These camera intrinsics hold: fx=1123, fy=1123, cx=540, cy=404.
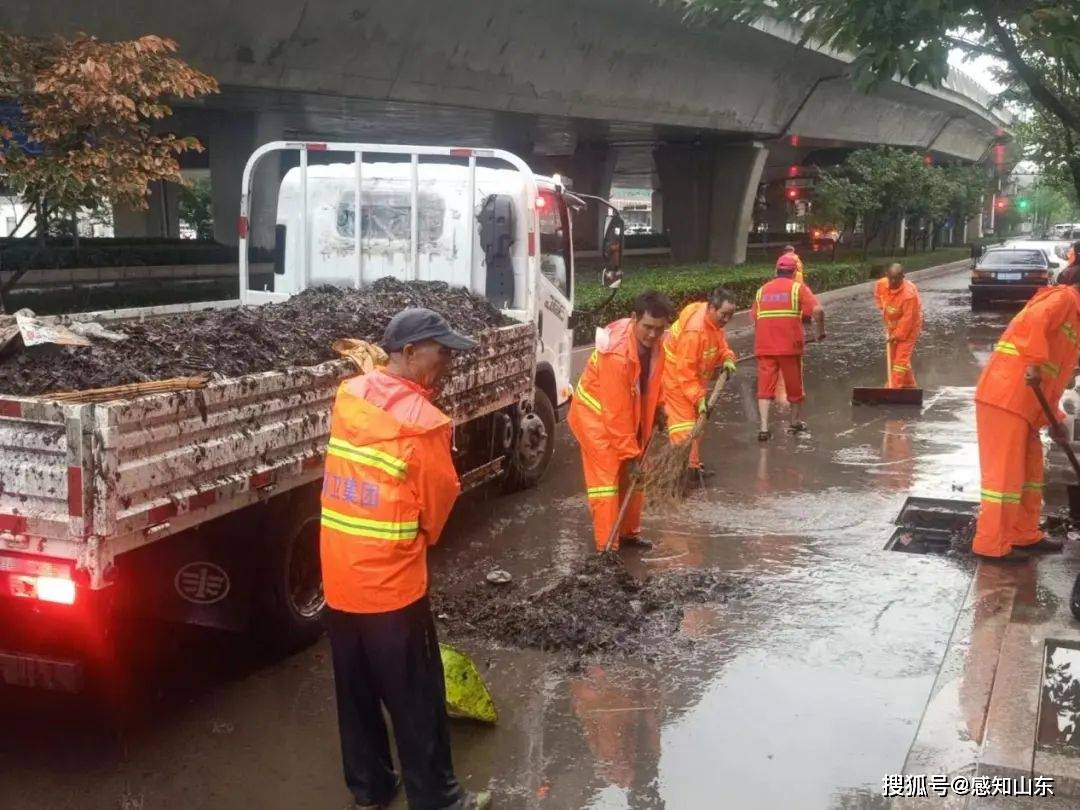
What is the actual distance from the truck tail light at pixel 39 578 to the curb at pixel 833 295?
274 inches

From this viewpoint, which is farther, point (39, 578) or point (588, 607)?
point (588, 607)

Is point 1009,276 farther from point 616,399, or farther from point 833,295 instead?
point 616,399

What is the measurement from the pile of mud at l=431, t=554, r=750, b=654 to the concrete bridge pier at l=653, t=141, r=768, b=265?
2599 centimetres

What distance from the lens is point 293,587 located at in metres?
5.35

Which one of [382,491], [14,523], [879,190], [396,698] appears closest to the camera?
[382,491]

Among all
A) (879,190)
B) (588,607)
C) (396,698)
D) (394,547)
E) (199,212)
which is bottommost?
(588,607)

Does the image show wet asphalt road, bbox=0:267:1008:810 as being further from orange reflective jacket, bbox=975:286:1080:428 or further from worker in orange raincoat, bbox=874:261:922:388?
worker in orange raincoat, bbox=874:261:922:388

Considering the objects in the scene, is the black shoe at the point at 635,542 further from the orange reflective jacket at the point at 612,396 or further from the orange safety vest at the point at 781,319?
the orange safety vest at the point at 781,319

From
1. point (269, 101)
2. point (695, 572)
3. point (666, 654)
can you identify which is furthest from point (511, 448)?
point (269, 101)

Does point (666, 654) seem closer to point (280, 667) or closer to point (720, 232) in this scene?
point (280, 667)

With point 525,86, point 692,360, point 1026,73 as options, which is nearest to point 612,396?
point 692,360

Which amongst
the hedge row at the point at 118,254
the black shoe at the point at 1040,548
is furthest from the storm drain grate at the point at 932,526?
the hedge row at the point at 118,254

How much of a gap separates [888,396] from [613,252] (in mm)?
4909

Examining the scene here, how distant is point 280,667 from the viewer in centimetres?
Result: 530
